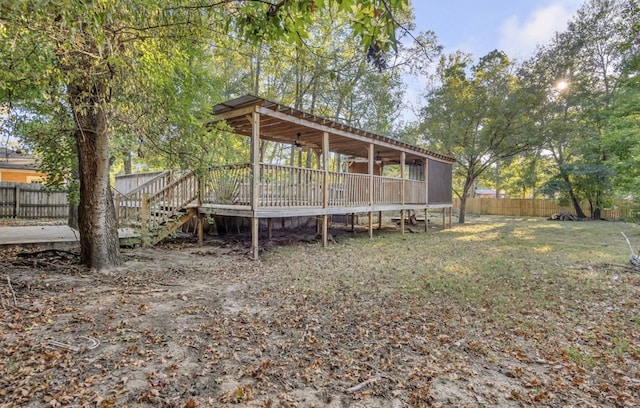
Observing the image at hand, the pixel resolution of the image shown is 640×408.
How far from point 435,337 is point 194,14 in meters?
5.04

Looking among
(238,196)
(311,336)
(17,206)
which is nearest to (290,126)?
(238,196)

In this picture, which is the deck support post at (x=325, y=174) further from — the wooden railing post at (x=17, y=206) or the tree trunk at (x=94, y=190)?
the wooden railing post at (x=17, y=206)

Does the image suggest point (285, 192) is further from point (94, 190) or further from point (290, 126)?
point (94, 190)

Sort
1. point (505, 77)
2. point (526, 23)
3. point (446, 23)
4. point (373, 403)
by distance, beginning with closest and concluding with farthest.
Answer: point (373, 403) < point (446, 23) < point (526, 23) < point (505, 77)

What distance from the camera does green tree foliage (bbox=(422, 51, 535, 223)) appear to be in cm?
1644

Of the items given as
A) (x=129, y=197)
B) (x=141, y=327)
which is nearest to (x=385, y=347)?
(x=141, y=327)

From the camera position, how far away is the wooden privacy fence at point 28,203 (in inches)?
545

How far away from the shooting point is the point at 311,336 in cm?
362

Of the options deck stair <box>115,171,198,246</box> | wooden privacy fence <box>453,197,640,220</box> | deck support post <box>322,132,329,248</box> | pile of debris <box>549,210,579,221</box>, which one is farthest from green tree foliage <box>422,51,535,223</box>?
deck stair <box>115,171,198,246</box>

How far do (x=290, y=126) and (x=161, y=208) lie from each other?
4.44 metres

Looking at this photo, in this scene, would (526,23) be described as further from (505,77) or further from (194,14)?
(194,14)

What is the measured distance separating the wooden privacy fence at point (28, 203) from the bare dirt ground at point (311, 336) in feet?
33.1

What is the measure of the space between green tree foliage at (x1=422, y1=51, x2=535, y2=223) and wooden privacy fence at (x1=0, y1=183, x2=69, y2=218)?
19286 millimetres

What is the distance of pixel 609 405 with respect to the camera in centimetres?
255
